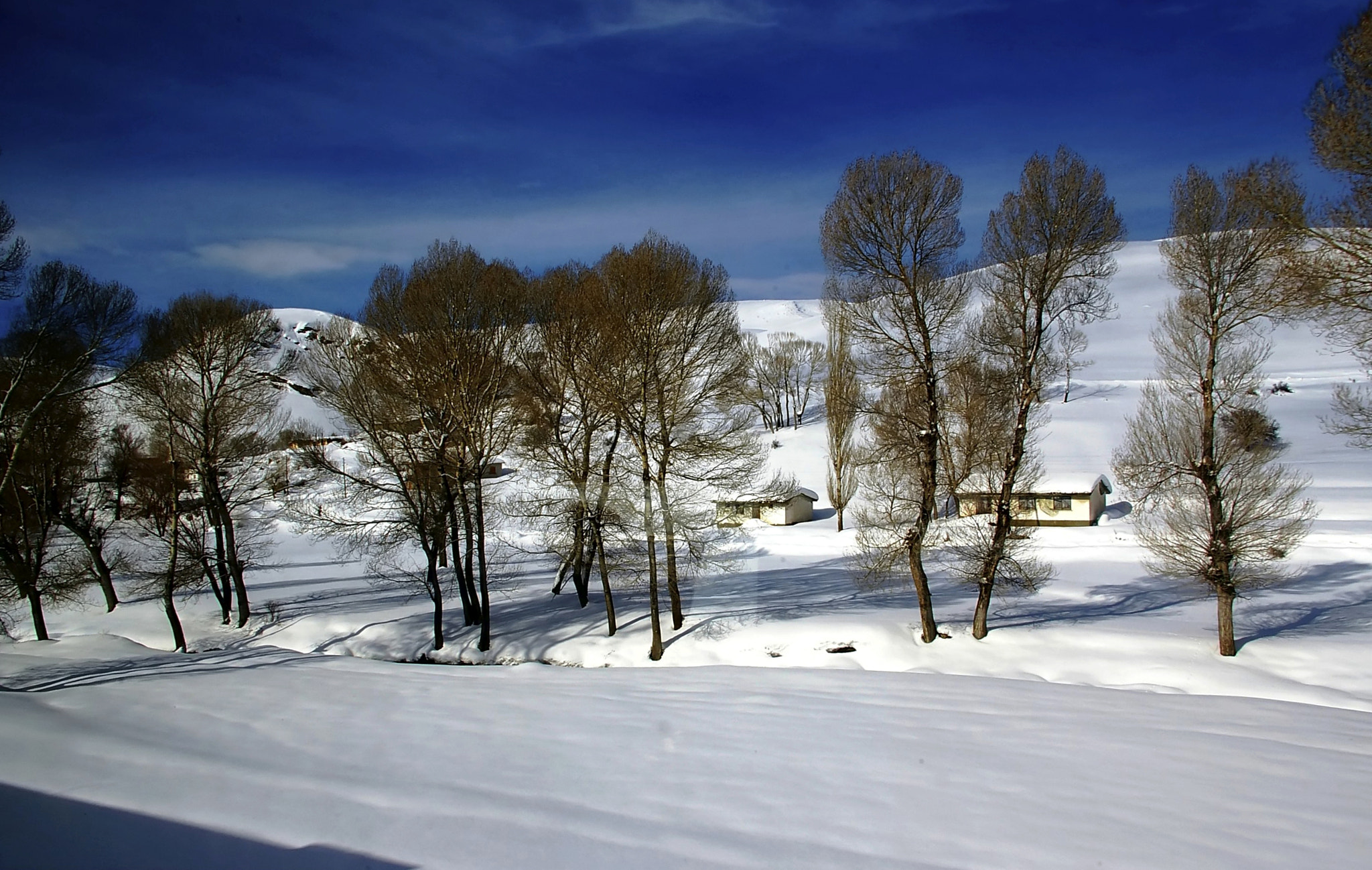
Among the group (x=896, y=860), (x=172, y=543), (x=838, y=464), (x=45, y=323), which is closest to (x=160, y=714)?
(x=896, y=860)

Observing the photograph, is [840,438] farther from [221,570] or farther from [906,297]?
[221,570]

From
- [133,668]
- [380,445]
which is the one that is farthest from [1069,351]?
[133,668]

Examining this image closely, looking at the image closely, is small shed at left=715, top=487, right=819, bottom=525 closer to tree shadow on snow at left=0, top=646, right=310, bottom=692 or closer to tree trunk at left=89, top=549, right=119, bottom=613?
tree shadow on snow at left=0, top=646, right=310, bottom=692

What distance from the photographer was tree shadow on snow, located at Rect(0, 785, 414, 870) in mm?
4102

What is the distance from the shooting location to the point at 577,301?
16922mm

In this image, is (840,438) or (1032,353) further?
(840,438)

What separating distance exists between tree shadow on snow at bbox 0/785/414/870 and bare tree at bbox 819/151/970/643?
12.9 m

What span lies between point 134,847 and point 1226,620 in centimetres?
1654

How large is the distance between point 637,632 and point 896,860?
13.7 meters

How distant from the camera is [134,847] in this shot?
169 inches

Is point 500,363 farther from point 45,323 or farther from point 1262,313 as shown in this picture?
point 1262,313

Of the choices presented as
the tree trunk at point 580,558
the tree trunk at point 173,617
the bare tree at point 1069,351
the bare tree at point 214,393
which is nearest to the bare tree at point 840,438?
the bare tree at point 1069,351

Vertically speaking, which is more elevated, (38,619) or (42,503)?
(42,503)

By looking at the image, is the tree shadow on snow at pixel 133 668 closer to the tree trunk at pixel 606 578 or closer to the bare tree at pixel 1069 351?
the tree trunk at pixel 606 578
